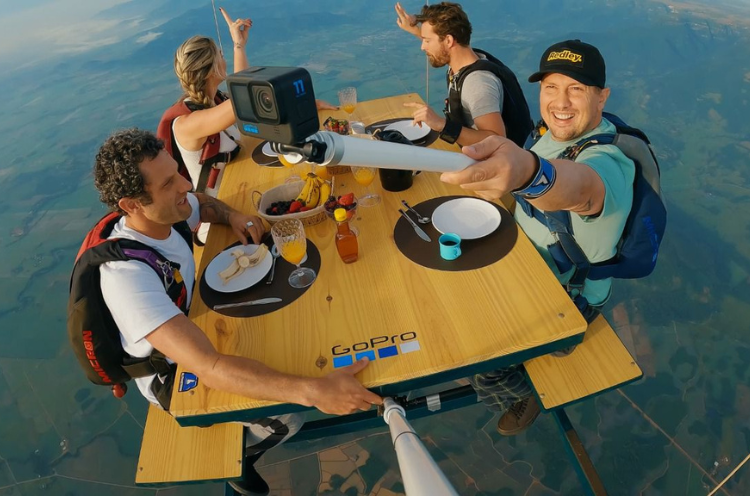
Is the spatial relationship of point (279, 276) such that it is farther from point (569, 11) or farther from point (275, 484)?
point (569, 11)

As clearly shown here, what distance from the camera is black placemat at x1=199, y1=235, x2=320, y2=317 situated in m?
1.32

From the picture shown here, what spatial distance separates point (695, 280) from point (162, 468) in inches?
272

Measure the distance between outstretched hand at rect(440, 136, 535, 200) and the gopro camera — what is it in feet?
1.00

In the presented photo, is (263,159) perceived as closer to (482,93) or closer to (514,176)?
(482,93)

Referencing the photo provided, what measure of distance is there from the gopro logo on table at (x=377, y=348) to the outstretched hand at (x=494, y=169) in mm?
529

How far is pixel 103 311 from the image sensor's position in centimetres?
123

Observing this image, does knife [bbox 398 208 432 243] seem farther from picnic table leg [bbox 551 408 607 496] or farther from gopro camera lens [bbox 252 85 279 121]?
gopro camera lens [bbox 252 85 279 121]

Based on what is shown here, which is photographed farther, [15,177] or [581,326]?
[15,177]

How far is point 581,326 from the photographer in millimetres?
1134

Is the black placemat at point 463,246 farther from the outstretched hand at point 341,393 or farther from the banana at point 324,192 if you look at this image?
the outstretched hand at point 341,393

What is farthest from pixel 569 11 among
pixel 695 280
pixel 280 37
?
pixel 695 280

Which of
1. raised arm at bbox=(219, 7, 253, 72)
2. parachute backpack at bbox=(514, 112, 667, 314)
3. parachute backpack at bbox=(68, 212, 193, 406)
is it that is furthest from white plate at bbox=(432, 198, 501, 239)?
raised arm at bbox=(219, 7, 253, 72)

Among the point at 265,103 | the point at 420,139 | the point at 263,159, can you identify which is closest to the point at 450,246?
the point at 265,103

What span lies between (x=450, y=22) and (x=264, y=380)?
91.8 inches
